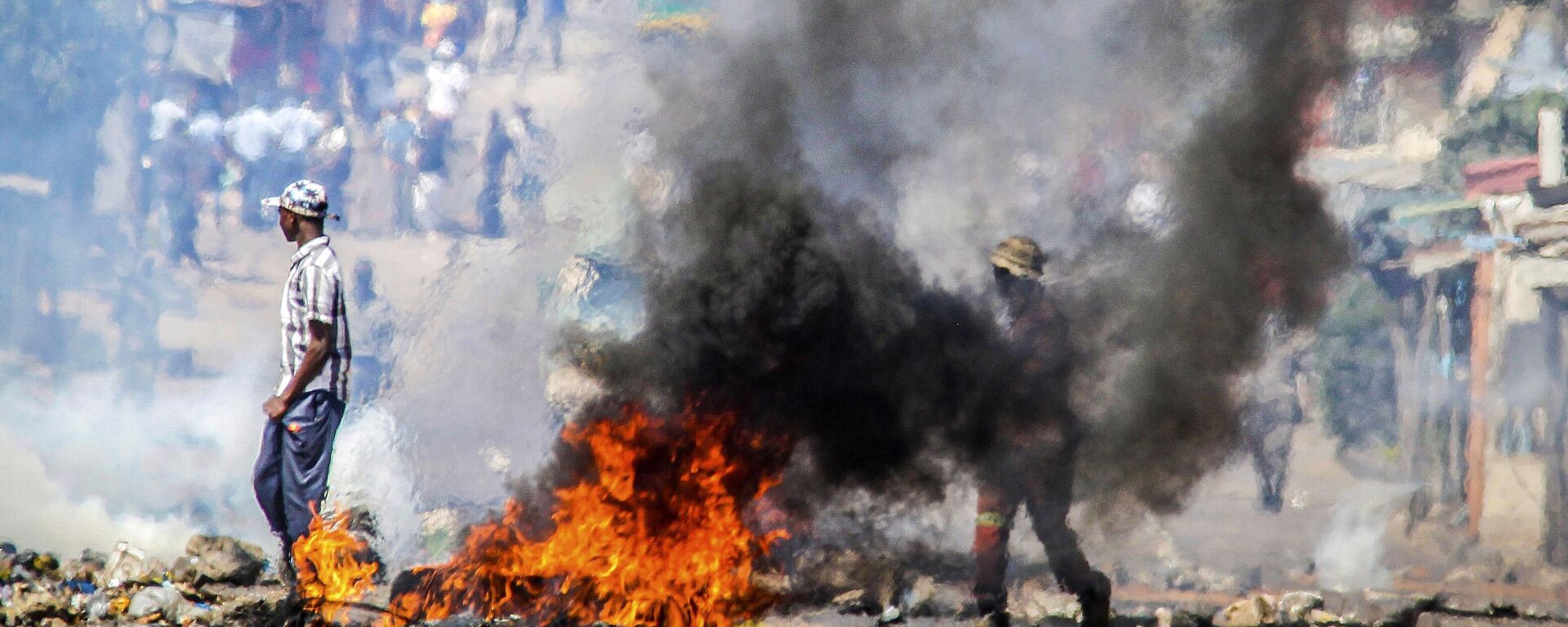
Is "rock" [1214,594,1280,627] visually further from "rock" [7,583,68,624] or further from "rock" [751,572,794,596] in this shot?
"rock" [7,583,68,624]

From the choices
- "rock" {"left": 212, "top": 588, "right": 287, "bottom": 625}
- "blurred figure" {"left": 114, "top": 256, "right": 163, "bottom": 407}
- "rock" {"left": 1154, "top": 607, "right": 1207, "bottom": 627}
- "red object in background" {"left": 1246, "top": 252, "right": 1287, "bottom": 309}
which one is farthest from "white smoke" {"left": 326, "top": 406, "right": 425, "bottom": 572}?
"red object in background" {"left": 1246, "top": 252, "right": 1287, "bottom": 309}

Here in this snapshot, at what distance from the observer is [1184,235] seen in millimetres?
7324

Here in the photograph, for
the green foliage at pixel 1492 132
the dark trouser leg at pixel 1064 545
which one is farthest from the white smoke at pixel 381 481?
the green foliage at pixel 1492 132

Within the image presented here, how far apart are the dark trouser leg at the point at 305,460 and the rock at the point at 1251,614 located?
171 inches

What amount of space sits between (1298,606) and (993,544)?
1802mm

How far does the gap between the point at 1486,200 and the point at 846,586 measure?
786 cm

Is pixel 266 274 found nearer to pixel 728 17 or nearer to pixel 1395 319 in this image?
pixel 728 17

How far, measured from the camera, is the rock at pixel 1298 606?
22.1 ft

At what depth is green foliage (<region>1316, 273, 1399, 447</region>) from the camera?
40.3 feet

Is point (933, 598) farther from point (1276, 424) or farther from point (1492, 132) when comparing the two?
point (1492, 132)

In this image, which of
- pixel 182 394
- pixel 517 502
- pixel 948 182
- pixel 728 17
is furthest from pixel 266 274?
pixel 517 502

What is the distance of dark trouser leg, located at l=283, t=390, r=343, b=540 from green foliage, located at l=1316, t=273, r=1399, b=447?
953cm

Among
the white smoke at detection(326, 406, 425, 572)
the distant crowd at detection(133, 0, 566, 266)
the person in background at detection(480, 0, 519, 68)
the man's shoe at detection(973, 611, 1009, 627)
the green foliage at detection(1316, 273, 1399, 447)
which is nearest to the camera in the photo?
the man's shoe at detection(973, 611, 1009, 627)

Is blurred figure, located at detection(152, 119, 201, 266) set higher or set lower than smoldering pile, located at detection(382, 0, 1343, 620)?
higher
